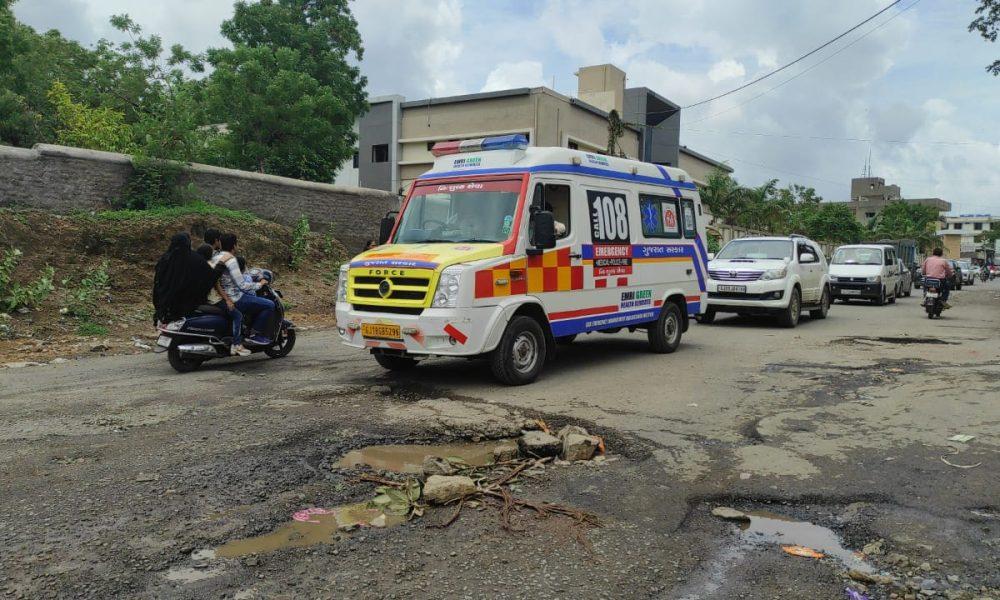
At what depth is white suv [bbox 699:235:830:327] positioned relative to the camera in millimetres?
14500

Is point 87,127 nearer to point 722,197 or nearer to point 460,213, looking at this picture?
point 460,213

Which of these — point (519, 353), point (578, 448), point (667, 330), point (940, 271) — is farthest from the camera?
point (940, 271)

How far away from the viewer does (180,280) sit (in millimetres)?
8211

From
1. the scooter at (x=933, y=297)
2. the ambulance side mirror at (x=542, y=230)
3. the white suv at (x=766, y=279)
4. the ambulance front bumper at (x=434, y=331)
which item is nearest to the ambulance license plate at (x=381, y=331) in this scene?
the ambulance front bumper at (x=434, y=331)

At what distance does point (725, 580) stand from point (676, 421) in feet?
10.1

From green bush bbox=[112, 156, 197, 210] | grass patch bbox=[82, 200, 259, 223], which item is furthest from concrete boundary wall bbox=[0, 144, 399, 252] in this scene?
grass patch bbox=[82, 200, 259, 223]

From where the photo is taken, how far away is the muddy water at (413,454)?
16.3 ft

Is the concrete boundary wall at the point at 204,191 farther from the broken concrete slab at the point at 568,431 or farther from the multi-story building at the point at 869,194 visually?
the multi-story building at the point at 869,194

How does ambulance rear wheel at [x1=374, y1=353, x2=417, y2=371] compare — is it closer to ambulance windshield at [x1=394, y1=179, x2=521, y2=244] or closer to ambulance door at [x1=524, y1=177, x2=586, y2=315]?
ambulance windshield at [x1=394, y1=179, x2=521, y2=244]

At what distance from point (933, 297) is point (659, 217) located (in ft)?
33.8

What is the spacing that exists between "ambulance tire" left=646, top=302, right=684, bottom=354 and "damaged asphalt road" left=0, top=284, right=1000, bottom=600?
1.38 metres

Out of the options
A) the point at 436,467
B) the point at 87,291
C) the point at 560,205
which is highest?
the point at 560,205

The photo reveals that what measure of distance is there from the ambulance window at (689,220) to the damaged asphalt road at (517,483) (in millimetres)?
2726

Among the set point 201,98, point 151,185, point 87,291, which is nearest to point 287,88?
point 201,98
